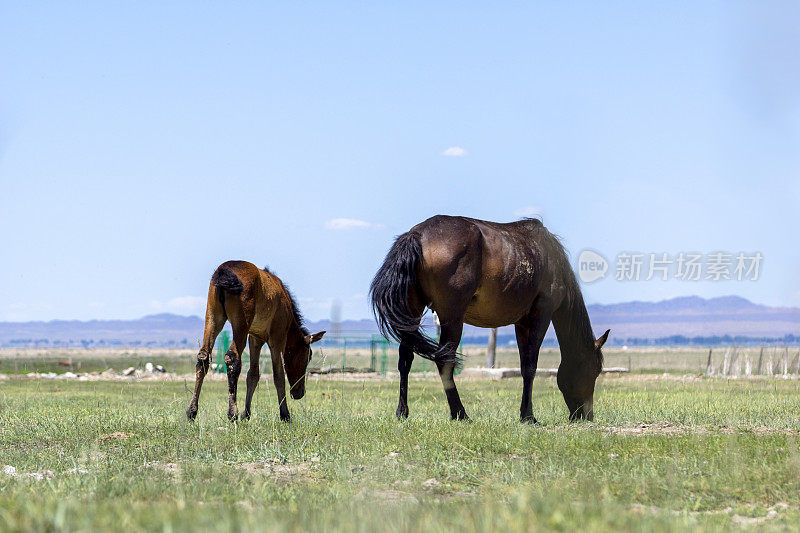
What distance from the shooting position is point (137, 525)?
14.6 feet

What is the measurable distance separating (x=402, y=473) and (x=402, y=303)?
360 centimetres

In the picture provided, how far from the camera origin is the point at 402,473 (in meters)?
7.74

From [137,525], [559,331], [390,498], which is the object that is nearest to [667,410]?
[559,331]

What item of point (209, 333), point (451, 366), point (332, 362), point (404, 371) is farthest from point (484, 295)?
point (332, 362)

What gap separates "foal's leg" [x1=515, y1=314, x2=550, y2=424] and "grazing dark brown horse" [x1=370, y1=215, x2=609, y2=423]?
14 mm

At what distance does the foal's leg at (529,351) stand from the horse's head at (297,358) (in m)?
3.15

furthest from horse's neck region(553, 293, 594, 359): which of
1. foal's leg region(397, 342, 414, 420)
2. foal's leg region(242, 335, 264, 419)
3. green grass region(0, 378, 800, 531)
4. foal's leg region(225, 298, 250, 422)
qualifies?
foal's leg region(225, 298, 250, 422)

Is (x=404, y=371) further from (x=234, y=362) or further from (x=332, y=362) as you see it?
(x=332, y=362)

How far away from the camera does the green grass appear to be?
492 centimetres

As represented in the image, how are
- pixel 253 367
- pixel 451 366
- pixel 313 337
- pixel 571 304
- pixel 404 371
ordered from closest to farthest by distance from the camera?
pixel 451 366 → pixel 404 371 → pixel 253 367 → pixel 571 304 → pixel 313 337

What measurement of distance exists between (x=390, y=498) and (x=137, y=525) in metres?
2.74

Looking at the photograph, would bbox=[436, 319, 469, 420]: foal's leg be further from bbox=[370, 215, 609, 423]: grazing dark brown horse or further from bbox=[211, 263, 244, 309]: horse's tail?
bbox=[211, 263, 244, 309]: horse's tail

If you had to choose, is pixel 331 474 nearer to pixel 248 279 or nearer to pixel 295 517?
pixel 295 517

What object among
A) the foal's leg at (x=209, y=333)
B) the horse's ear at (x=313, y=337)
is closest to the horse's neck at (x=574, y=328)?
the horse's ear at (x=313, y=337)
